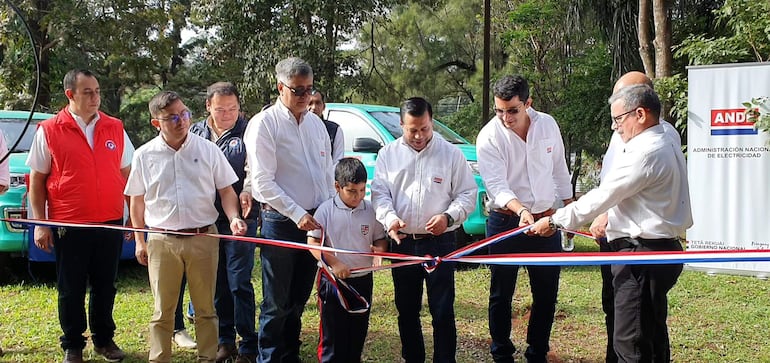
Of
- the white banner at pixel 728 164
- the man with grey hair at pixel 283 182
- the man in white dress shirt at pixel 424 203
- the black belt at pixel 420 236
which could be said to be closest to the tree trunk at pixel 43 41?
the man with grey hair at pixel 283 182

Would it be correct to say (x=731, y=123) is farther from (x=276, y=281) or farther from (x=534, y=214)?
(x=276, y=281)

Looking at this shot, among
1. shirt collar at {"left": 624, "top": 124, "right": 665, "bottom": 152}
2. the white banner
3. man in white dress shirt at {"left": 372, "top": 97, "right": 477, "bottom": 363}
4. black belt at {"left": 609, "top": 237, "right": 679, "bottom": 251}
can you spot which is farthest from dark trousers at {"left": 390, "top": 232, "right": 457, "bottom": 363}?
the white banner

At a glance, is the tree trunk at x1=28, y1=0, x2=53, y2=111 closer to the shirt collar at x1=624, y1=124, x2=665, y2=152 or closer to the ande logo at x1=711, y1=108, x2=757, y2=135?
the ande logo at x1=711, y1=108, x2=757, y2=135

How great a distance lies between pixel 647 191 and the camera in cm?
366

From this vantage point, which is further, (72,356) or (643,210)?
(72,356)

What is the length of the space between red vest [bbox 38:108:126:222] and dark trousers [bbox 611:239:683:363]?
3.34 metres

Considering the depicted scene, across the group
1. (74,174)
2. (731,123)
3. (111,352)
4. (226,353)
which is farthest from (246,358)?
(731,123)

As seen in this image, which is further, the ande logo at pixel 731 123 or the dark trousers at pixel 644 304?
the ande logo at pixel 731 123

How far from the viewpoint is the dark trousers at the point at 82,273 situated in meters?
4.77

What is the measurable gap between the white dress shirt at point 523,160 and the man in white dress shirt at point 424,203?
365 millimetres

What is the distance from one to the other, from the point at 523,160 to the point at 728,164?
4534 millimetres

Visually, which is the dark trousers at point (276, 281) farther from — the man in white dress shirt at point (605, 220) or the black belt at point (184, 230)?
the man in white dress shirt at point (605, 220)

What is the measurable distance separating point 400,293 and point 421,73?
Answer: 25.4 meters

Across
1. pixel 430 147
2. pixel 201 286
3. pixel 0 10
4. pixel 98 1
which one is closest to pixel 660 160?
pixel 430 147
